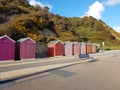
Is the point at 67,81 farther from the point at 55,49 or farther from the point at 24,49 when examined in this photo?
the point at 55,49

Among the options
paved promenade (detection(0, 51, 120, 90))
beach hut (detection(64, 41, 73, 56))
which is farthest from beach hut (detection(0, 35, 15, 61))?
beach hut (detection(64, 41, 73, 56))

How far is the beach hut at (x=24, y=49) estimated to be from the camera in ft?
99.3

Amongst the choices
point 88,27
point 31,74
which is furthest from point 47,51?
point 88,27

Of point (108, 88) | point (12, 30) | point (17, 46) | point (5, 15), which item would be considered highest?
point (5, 15)

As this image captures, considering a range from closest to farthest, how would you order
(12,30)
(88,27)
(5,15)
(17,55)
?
(17,55) → (12,30) → (5,15) → (88,27)

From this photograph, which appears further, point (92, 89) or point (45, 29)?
point (45, 29)

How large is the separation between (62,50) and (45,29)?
67.9 feet

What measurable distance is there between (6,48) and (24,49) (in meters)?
3.54

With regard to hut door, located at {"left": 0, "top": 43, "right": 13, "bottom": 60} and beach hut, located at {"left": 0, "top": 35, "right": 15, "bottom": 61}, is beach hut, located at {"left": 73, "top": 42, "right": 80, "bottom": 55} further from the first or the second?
hut door, located at {"left": 0, "top": 43, "right": 13, "bottom": 60}

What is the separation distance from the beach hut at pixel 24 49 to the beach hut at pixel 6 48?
1587 mm

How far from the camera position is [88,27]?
13588 cm

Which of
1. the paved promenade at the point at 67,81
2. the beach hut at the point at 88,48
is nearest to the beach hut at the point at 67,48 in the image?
the beach hut at the point at 88,48

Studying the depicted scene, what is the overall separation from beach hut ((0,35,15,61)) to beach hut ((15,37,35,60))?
62.5 inches

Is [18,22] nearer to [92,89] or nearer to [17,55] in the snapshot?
[17,55]
